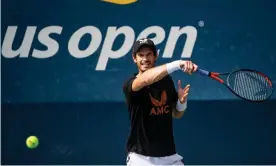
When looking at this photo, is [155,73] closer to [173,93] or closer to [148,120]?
[148,120]

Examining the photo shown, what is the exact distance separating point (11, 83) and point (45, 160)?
2.72ft

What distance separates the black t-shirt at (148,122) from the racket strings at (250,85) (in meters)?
0.58

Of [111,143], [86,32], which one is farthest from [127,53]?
[111,143]

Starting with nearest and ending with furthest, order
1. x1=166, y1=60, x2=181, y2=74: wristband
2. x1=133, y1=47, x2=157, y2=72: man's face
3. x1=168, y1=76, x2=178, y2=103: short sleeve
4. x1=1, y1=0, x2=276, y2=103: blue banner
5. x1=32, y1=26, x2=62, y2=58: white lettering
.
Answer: x1=166, y1=60, x2=181, y2=74: wristband < x1=133, y1=47, x2=157, y2=72: man's face < x1=168, y1=76, x2=178, y2=103: short sleeve < x1=1, y1=0, x2=276, y2=103: blue banner < x1=32, y1=26, x2=62, y2=58: white lettering

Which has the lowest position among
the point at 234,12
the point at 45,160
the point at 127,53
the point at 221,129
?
the point at 45,160

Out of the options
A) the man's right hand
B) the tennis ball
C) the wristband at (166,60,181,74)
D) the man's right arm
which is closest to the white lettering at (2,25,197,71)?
the tennis ball

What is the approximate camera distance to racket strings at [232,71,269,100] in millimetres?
5367

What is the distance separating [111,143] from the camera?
24.8 ft

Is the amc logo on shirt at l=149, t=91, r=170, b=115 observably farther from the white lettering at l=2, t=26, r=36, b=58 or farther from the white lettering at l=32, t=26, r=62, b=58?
the white lettering at l=2, t=26, r=36, b=58

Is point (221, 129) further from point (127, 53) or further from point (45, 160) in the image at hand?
point (45, 160)

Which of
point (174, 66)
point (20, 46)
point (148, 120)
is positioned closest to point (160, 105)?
point (148, 120)

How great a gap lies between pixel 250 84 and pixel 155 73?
0.93 metres

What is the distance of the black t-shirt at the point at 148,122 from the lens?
510 cm

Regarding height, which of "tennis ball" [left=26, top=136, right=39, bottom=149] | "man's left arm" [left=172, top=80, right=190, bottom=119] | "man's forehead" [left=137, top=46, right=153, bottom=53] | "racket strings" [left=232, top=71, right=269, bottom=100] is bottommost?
"tennis ball" [left=26, top=136, right=39, bottom=149]
